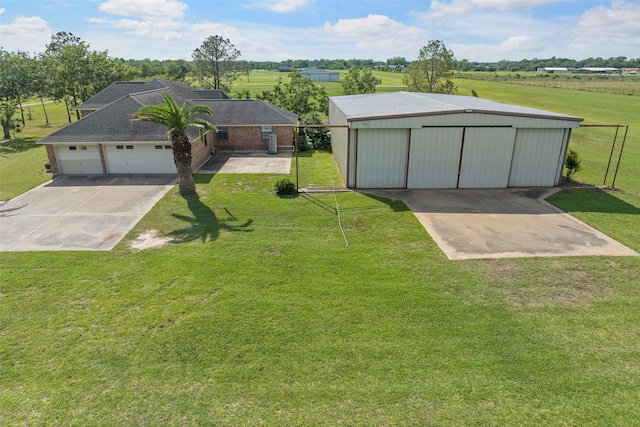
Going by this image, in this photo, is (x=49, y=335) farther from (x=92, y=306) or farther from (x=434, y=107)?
(x=434, y=107)

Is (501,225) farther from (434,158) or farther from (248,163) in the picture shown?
(248,163)

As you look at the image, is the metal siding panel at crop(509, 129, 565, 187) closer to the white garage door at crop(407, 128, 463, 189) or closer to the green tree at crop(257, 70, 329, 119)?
the white garage door at crop(407, 128, 463, 189)

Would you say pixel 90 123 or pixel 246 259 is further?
pixel 90 123

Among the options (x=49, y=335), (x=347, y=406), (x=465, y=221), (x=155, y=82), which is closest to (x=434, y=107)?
(x=465, y=221)

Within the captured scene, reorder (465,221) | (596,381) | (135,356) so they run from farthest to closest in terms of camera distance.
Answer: (465,221), (135,356), (596,381)

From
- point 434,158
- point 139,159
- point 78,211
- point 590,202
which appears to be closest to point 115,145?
point 139,159

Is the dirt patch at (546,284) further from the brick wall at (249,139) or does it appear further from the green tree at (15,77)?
the green tree at (15,77)
